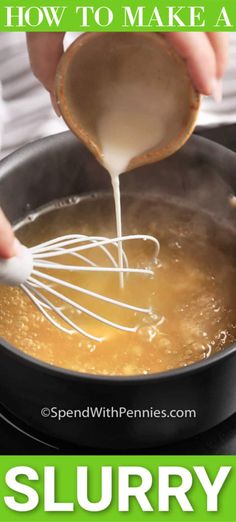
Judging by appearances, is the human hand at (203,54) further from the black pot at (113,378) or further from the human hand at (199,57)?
the black pot at (113,378)

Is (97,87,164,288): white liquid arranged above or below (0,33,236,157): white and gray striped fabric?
below

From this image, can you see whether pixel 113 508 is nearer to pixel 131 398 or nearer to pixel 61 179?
pixel 131 398

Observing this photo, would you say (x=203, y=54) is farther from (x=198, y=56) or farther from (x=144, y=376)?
(x=144, y=376)

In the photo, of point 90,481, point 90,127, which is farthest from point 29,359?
point 90,127

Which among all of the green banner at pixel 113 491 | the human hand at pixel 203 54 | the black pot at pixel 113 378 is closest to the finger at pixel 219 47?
the human hand at pixel 203 54

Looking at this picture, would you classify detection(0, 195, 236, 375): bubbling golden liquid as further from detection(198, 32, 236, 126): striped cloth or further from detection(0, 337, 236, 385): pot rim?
detection(198, 32, 236, 126): striped cloth

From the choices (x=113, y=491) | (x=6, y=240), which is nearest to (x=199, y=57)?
(x=6, y=240)

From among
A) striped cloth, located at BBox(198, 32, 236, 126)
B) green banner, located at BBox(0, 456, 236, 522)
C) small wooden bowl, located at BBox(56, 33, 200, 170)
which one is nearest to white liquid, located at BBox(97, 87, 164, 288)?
small wooden bowl, located at BBox(56, 33, 200, 170)
